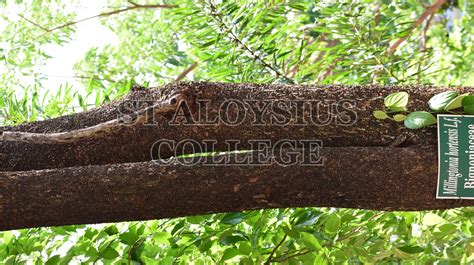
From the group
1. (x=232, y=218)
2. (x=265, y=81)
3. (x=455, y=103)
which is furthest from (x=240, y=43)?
(x=455, y=103)

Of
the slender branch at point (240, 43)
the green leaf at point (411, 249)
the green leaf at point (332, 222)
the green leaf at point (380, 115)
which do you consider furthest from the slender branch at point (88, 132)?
the slender branch at point (240, 43)

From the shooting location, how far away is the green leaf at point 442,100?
2.98ft

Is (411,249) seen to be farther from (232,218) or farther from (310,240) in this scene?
(232,218)

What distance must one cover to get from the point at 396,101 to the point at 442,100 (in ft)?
0.21

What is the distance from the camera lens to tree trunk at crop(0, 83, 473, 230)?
33.6 inches

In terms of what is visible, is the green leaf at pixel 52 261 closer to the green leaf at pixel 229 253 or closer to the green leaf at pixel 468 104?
the green leaf at pixel 229 253

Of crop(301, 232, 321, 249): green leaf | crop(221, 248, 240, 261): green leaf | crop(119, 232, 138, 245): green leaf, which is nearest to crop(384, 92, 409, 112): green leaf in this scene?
crop(301, 232, 321, 249): green leaf

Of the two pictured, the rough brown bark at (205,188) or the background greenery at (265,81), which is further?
the background greenery at (265,81)

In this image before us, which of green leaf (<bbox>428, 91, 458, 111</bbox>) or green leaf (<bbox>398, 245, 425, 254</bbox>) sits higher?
green leaf (<bbox>428, 91, 458, 111</bbox>)

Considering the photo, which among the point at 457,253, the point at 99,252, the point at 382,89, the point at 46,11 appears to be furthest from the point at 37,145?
the point at 46,11

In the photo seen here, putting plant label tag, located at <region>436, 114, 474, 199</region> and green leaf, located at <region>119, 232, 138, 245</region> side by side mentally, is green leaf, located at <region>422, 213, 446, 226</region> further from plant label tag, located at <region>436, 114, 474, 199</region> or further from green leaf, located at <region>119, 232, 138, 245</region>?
green leaf, located at <region>119, 232, 138, 245</region>

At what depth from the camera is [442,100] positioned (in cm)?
91

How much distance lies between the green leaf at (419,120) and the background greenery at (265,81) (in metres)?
0.29

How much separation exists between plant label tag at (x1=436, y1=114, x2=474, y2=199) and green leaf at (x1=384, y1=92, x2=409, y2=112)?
0.06m
